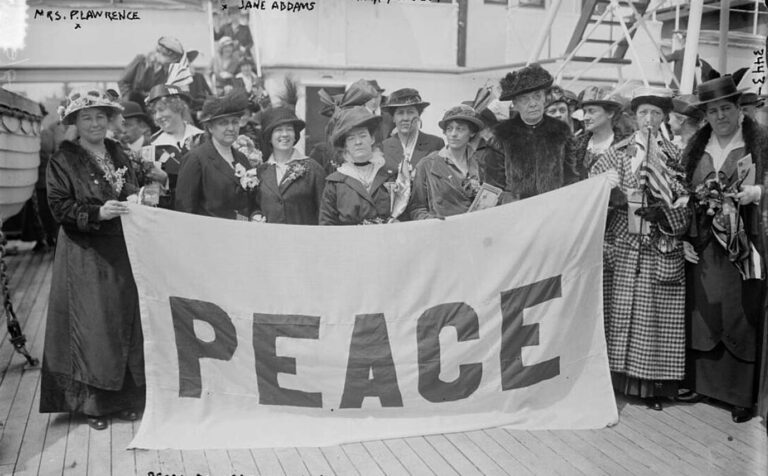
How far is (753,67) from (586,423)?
2.67 meters

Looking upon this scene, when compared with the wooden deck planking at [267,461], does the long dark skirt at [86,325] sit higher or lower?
higher

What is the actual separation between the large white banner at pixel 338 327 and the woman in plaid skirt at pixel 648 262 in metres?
0.69

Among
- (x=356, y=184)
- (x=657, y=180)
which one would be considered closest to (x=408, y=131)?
(x=356, y=184)

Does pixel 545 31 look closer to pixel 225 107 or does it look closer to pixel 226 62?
pixel 225 107

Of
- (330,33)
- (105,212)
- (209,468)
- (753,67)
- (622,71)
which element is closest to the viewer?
(209,468)

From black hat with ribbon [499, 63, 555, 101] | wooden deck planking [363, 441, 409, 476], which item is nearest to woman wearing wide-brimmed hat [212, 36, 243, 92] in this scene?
black hat with ribbon [499, 63, 555, 101]

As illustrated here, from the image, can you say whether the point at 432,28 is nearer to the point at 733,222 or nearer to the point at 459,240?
the point at 459,240

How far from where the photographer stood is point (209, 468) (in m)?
4.02

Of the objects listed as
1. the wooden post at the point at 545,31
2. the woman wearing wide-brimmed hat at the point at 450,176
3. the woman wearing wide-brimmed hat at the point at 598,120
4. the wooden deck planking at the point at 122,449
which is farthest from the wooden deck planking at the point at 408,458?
the wooden post at the point at 545,31

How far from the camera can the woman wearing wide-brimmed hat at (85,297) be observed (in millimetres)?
4555

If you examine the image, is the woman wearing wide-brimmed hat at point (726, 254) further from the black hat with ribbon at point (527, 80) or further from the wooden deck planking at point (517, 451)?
the wooden deck planking at point (517, 451)

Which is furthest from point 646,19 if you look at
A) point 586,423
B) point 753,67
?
point 586,423

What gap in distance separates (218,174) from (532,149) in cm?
207

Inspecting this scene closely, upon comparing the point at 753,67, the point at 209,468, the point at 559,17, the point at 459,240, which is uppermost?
the point at 559,17
